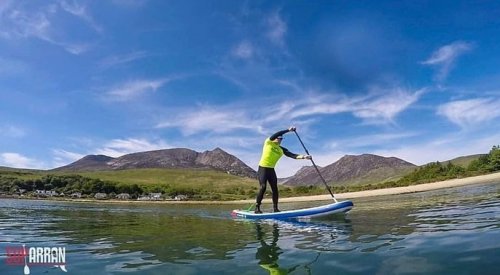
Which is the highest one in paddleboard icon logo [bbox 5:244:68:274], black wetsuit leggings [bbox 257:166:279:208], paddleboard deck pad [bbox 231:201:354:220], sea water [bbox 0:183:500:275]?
black wetsuit leggings [bbox 257:166:279:208]

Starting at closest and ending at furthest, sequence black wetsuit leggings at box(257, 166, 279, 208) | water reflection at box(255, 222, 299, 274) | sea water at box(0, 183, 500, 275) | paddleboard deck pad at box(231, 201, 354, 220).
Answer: sea water at box(0, 183, 500, 275), water reflection at box(255, 222, 299, 274), paddleboard deck pad at box(231, 201, 354, 220), black wetsuit leggings at box(257, 166, 279, 208)

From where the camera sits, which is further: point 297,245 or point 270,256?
point 297,245

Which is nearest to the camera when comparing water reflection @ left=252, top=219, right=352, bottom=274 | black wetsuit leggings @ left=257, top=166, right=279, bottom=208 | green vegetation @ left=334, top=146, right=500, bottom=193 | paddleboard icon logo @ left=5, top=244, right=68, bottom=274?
water reflection @ left=252, top=219, right=352, bottom=274

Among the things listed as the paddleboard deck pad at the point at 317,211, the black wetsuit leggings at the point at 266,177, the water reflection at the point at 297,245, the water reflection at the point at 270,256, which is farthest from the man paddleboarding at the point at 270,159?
the water reflection at the point at 270,256

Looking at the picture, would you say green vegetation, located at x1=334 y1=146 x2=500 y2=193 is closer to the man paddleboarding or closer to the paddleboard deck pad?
the man paddleboarding

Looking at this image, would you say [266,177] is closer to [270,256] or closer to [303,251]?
[303,251]

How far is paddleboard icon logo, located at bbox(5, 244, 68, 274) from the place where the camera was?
372 inches

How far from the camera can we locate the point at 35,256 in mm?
10305

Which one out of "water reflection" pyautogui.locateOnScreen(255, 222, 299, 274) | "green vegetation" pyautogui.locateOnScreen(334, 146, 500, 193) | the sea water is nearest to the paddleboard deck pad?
the sea water

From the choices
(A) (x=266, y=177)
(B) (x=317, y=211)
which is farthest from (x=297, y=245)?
(A) (x=266, y=177)

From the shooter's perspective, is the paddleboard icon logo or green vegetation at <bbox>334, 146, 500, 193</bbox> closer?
the paddleboard icon logo

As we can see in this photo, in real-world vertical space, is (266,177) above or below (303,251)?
above

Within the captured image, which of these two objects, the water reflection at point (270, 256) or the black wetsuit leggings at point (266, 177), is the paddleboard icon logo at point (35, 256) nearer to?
the water reflection at point (270, 256)

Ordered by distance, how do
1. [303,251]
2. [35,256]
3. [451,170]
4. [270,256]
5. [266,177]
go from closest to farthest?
1. [270,256]
2. [303,251]
3. [35,256]
4. [266,177]
5. [451,170]
